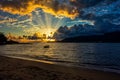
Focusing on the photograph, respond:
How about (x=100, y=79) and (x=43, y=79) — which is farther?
(x=100, y=79)

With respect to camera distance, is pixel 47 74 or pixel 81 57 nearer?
pixel 47 74

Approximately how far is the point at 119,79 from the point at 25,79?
25.9 feet

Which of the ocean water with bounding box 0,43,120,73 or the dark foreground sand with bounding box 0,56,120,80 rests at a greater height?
the dark foreground sand with bounding box 0,56,120,80

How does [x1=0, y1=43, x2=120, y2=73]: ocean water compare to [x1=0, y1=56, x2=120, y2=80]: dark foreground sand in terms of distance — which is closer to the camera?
[x1=0, y1=56, x2=120, y2=80]: dark foreground sand

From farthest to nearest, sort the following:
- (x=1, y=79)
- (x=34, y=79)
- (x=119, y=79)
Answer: (x=119, y=79) < (x=34, y=79) < (x=1, y=79)

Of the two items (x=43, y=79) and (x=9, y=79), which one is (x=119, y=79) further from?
(x=9, y=79)

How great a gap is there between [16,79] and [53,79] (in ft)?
8.69

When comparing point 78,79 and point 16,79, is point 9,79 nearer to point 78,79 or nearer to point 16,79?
point 16,79

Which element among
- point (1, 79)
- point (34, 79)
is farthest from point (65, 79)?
point (1, 79)

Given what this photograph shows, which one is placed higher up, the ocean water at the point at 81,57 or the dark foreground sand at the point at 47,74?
the dark foreground sand at the point at 47,74

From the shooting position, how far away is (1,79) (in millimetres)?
13609

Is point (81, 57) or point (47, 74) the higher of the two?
point (47, 74)

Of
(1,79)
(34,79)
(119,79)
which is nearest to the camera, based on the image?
(1,79)

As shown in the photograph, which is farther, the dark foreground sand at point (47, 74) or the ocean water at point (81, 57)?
the ocean water at point (81, 57)
